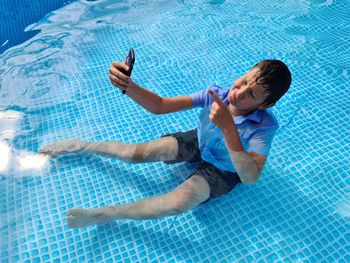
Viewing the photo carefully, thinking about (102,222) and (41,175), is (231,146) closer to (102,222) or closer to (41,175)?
(102,222)

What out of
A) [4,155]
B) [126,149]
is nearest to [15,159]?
[4,155]

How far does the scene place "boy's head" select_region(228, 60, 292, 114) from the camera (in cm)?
186

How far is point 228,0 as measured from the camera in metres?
4.74

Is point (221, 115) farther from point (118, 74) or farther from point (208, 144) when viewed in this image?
point (118, 74)

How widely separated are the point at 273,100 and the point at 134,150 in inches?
42.0

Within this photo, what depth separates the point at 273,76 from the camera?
6.10 ft

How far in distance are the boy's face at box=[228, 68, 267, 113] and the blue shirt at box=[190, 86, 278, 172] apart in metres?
0.07

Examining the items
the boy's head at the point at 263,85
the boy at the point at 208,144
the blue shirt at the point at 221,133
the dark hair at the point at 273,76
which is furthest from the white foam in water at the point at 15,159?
the dark hair at the point at 273,76

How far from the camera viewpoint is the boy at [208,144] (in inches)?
75.0

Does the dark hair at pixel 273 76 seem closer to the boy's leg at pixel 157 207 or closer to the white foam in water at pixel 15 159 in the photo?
the boy's leg at pixel 157 207

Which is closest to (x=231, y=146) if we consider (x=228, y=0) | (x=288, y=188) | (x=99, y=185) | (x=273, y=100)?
(x=273, y=100)

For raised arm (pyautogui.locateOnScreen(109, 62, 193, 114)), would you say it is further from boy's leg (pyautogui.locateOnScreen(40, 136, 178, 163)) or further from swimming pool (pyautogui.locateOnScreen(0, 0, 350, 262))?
swimming pool (pyautogui.locateOnScreen(0, 0, 350, 262))

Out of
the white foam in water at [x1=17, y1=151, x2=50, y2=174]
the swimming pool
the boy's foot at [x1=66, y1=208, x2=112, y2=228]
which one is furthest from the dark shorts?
the white foam in water at [x1=17, y1=151, x2=50, y2=174]

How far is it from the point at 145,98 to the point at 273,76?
78cm
